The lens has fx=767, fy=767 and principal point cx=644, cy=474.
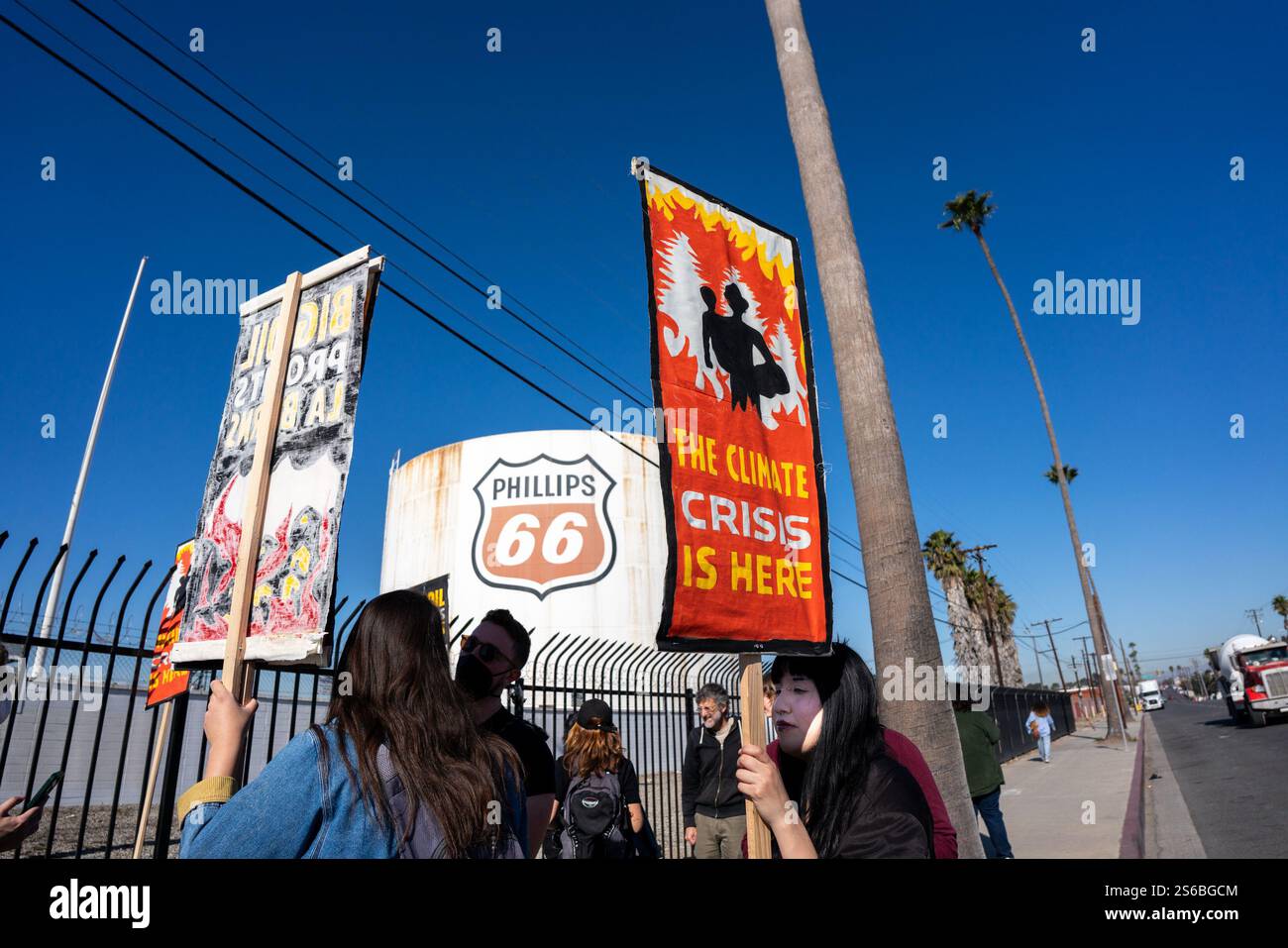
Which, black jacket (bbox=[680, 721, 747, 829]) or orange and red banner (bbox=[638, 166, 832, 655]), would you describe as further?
black jacket (bbox=[680, 721, 747, 829])

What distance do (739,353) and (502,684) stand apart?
202 cm

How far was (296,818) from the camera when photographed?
176cm

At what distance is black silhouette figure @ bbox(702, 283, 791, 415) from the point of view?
3746 mm

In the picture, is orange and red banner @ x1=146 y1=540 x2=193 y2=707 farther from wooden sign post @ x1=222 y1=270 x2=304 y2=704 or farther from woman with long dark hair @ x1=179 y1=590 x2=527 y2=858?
woman with long dark hair @ x1=179 y1=590 x2=527 y2=858

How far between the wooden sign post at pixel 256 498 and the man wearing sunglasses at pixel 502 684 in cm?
99

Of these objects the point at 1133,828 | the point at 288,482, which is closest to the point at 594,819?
the point at 288,482

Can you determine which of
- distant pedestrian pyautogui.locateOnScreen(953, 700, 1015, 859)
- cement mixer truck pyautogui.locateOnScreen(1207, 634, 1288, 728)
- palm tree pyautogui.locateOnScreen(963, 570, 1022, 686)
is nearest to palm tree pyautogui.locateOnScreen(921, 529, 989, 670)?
palm tree pyautogui.locateOnScreen(963, 570, 1022, 686)

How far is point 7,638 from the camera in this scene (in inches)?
144

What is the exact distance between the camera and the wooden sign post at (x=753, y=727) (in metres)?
2.81

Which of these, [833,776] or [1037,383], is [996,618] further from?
[833,776]

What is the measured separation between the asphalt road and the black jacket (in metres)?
5.56
